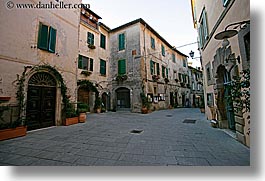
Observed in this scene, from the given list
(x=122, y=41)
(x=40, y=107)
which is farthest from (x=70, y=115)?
(x=122, y=41)

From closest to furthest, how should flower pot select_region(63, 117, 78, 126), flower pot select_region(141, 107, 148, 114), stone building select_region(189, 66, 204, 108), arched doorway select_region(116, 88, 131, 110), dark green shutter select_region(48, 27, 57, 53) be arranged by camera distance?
dark green shutter select_region(48, 27, 57, 53)
flower pot select_region(63, 117, 78, 126)
flower pot select_region(141, 107, 148, 114)
arched doorway select_region(116, 88, 131, 110)
stone building select_region(189, 66, 204, 108)

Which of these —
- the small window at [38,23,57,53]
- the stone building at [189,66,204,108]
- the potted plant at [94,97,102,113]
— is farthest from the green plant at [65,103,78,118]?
the stone building at [189,66,204,108]

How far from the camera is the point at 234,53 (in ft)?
10.00

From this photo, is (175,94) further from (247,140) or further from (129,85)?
(247,140)

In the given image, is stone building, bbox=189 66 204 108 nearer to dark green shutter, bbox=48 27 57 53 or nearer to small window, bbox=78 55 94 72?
small window, bbox=78 55 94 72

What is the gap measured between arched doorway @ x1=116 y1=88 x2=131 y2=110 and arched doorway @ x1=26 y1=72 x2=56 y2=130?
6.60 m

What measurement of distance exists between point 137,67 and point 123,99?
3.16m

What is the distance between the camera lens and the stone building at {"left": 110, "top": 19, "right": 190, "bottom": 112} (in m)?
10.8

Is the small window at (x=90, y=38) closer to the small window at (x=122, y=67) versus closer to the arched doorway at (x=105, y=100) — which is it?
the small window at (x=122, y=67)

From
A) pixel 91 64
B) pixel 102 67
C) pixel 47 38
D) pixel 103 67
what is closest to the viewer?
pixel 47 38

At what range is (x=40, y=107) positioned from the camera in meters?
5.08

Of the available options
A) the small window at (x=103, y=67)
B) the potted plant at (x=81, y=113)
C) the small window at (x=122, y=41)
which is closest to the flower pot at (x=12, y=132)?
the potted plant at (x=81, y=113)

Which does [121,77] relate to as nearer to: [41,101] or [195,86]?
[41,101]

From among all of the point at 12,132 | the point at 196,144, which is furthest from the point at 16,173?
the point at 196,144
